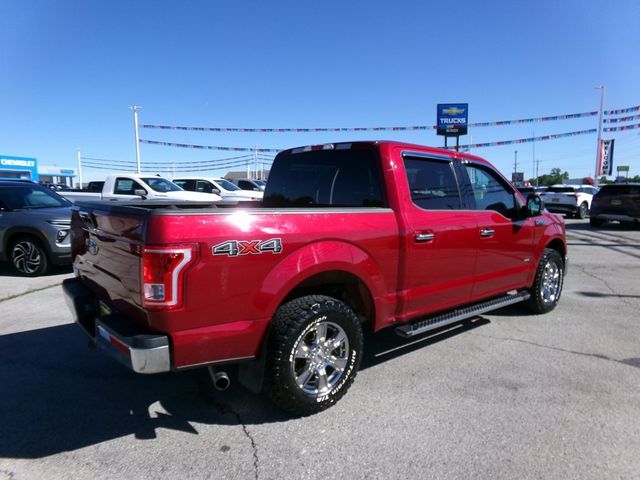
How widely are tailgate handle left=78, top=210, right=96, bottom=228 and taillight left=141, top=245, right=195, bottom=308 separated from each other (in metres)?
1.12

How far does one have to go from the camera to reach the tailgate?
2.66 metres

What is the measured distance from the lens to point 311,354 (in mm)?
3209

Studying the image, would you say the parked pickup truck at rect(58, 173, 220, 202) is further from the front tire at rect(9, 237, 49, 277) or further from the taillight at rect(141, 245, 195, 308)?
the taillight at rect(141, 245, 195, 308)

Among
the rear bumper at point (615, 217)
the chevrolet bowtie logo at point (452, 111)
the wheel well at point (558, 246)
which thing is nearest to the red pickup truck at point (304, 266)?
the wheel well at point (558, 246)

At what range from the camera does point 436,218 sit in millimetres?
3965

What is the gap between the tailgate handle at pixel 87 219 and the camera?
3.40 m

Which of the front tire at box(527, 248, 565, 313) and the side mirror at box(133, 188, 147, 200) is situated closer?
the front tire at box(527, 248, 565, 313)

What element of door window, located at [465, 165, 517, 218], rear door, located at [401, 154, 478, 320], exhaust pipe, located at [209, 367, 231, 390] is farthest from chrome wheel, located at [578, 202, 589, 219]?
exhaust pipe, located at [209, 367, 231, 390]

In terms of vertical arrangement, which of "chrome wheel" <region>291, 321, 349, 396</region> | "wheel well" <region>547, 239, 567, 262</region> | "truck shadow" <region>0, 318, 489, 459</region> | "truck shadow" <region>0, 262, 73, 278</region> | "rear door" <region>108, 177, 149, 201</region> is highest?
"rear door" <region>108, 177, 149, 201</region>

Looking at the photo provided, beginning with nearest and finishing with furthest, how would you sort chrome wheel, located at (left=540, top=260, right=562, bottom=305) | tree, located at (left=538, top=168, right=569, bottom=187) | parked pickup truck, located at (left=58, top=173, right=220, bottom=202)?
chrome wheel, located at (left=540, top=260, right=562, bottom=305) → parked pickup truck, located at (left=58, top=173, right=220, bottom=202) → tree, located at (left=538, top=168, right=569, bottom=187)

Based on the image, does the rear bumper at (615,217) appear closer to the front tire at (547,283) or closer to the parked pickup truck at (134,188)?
the front tire at (547,283)

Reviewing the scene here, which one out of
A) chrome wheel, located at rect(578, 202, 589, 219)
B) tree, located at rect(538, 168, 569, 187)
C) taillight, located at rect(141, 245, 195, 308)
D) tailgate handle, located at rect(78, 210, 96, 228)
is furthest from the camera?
tree, located at rect(538, 168, 569, 187)

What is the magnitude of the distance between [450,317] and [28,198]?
7930 mm

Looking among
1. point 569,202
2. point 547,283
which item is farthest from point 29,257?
point 569,202
